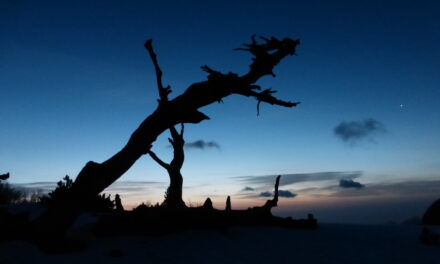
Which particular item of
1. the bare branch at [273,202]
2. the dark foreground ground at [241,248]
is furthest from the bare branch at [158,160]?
the bare branch at [273,202]

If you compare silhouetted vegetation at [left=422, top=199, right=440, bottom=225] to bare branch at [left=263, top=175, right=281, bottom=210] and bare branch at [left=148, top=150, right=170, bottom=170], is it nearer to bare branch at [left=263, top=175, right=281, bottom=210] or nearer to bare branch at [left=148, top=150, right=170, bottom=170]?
bare branch at [left=263, top=175, right=281, bottom=210]

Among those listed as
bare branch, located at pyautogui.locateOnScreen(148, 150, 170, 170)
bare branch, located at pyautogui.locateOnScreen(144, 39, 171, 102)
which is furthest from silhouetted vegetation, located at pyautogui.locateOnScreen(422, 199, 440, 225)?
bare branch, located at pyautogui.locateOnScreen(144, 39, 171, 102)

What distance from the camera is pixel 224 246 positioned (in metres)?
8.82

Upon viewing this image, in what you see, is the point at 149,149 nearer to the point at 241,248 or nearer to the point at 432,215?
the point at 241,248

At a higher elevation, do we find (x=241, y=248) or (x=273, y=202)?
(x=273, y=202)

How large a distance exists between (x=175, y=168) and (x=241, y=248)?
4.34 meters

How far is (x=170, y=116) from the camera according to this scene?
343 inches

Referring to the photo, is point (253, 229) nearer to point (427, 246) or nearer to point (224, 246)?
point (224, 246)

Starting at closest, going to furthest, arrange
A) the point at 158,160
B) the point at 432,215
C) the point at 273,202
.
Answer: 1. the point at 273,202
2. the point at 158,160
3. the point at 432,215

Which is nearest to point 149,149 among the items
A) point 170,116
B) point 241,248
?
point 170,116

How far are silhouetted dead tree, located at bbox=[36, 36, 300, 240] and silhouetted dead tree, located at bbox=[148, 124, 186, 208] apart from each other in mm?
3675

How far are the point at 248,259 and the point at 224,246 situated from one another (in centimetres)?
98

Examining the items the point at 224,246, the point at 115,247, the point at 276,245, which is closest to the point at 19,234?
the point at 115,247

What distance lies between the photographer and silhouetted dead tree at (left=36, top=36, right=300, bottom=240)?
319 inches
